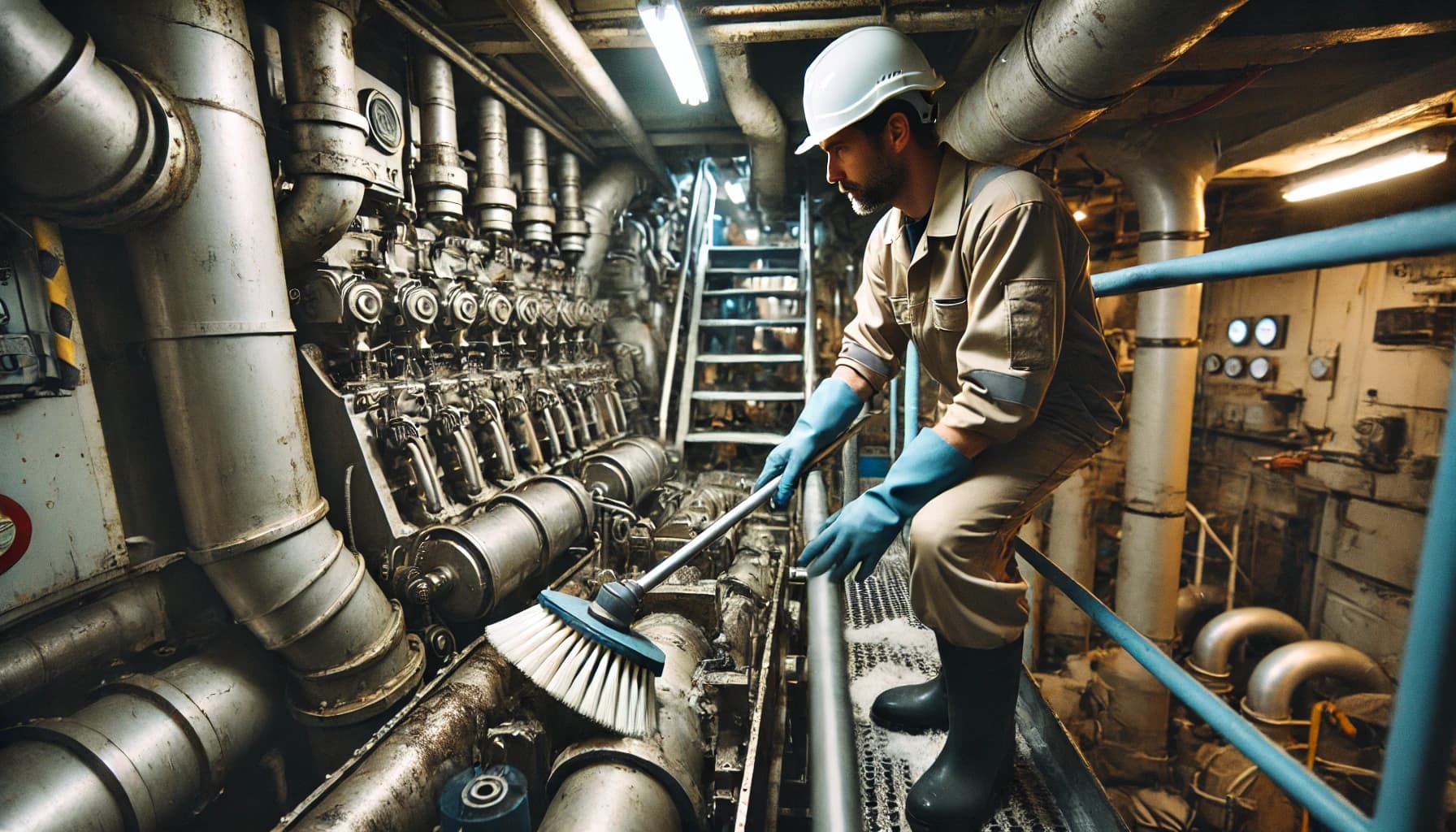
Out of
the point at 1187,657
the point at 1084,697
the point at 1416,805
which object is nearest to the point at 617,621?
the point at 1416,805

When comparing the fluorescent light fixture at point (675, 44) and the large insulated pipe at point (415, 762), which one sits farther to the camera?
the fluorescent light fixture at point (675, 44)

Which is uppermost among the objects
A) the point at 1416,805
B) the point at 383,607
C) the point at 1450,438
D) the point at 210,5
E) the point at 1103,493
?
the point at 210,5

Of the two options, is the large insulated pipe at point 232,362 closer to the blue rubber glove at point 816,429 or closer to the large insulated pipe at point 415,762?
the large insulated pipe at point 415,762

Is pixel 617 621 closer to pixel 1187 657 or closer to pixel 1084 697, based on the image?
pixel 1084 697

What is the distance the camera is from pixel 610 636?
1395mm

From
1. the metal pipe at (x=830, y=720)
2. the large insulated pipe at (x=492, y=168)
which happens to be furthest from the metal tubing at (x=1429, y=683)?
the large insulated pipe at (x=492, y=168)

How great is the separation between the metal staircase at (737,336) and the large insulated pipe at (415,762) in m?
3.46

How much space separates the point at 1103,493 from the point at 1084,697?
89.8 inches

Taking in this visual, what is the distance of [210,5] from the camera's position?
240 cm

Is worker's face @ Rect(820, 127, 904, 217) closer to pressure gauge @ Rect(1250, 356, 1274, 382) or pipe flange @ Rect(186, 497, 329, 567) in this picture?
pipe flange @ Rect(186, 497, 329, 567)

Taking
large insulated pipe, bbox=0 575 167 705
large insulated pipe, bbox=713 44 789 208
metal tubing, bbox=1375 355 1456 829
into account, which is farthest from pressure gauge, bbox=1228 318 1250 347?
large insulated pipe, bbox=0 575 167 705

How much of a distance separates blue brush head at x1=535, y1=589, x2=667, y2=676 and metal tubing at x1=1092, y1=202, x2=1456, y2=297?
129 centimetres

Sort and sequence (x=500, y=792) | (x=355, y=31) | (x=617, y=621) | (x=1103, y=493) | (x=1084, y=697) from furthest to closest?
(x=1103, y=493) → (x=1084, y=697) → (x=355, y=31) → (x=500, y=792) → (x=617, y=621)

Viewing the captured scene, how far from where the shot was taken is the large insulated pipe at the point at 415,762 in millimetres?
1825
